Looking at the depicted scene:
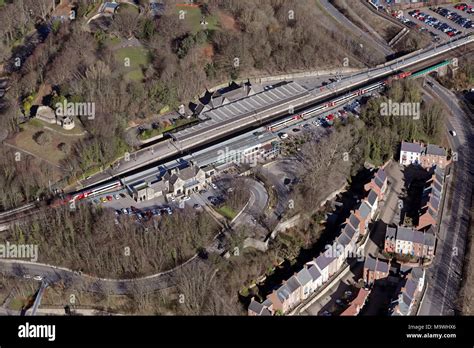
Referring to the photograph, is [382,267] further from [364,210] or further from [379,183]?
[379,183]

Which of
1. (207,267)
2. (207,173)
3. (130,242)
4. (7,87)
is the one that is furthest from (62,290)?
(7,87)

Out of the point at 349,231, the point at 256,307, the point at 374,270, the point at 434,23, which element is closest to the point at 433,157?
the point at 349,231

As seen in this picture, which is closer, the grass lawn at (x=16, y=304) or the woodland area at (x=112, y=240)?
the grass lawn at (x=16, y=304)

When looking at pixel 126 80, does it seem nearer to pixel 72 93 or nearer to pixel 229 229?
pixel 72 93

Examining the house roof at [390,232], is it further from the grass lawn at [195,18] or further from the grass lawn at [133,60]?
the grass lawn at [195,18]

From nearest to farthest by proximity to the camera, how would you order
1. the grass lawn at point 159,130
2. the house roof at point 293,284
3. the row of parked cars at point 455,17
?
the house roof at point 293,284
the grass lawn at point 159,130
the row of parked cars at point 455,17

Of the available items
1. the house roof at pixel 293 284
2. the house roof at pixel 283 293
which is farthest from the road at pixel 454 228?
the house roof at pixel 283 293

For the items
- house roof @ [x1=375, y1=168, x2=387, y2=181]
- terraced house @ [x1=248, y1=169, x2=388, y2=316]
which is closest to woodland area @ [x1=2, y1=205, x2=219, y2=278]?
terraced house @ [x1=248, y1=169, x2=388, y2=316]
